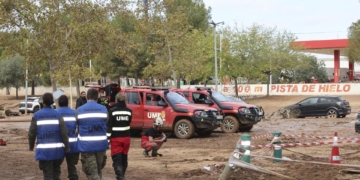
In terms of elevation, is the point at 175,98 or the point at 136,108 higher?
the point at 175,98

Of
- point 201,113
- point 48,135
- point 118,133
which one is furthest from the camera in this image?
point 201,113

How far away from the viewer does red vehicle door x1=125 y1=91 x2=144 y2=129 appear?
2047cm

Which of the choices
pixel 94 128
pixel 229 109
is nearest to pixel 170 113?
pixel 229 109

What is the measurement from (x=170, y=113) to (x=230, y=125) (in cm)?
308

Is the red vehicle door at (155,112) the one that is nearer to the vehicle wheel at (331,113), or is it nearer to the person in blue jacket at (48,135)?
the person in blue jacket at (48,135)

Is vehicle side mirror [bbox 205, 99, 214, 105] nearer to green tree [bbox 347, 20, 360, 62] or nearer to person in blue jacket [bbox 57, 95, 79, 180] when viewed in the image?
person in blue jacket [bbox 57, 95, 79, 180]

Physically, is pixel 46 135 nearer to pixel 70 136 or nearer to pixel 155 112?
pixel 70 136

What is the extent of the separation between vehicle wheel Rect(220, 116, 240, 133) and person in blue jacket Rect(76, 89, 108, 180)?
13.3 meters

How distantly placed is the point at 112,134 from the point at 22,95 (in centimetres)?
6793

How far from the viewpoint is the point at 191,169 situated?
12.5 m

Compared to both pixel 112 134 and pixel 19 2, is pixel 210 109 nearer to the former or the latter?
pixel 19 2

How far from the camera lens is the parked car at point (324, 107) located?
32031mm

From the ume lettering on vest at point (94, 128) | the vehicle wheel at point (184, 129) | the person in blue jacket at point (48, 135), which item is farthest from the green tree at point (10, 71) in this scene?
the ume lettering on vest at point (94, 128)

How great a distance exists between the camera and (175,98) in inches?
818
